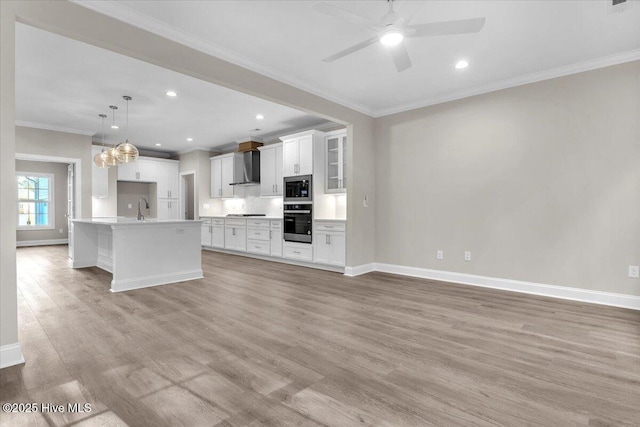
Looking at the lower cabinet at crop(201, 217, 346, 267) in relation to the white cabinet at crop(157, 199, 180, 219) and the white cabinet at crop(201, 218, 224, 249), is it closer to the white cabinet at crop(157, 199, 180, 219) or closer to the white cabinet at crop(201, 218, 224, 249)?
the white cabinet at crop(201, 218, 224, 249)

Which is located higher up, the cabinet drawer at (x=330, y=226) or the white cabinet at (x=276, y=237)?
the cabinet drawer at (x=330, y=226)

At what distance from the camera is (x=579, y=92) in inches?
146

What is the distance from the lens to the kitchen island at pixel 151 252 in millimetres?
4137

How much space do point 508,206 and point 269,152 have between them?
4801 millimetres

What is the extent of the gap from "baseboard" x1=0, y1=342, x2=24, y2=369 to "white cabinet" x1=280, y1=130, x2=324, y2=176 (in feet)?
14.5

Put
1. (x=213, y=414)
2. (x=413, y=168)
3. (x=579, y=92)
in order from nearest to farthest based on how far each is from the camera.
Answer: (x=213, y=414), (x=579, y=92), (x=413, y=168)

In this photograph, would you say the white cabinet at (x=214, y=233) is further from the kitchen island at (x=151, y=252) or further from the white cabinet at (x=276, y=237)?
the kitchen island at (x=151, y=252)

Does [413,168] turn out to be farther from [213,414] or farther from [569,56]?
[213,414]

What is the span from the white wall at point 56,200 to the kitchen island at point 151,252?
5.65 meters

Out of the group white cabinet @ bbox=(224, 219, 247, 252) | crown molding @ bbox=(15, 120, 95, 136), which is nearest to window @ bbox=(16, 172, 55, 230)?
crown molding @ bbox=(15, 120, 95, 136)

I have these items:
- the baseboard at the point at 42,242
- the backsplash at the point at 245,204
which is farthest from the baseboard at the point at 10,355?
the baseboard at the point at 42,242

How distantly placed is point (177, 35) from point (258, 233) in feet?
14.4

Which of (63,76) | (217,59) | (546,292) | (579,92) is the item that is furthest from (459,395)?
(63,76)

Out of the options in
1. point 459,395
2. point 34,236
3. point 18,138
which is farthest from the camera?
point 34,236
